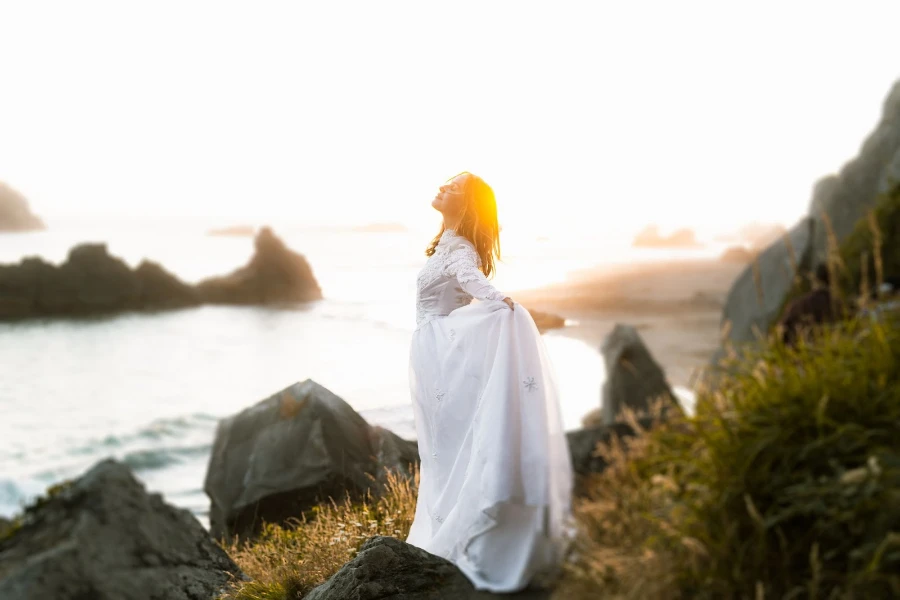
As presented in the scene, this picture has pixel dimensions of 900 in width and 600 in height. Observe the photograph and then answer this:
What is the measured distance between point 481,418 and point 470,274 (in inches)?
35.2

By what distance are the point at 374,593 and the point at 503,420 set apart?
1.06m

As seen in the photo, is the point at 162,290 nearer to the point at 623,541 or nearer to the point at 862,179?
the point at 862,179

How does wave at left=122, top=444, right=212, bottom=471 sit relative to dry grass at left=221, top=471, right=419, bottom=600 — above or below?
below

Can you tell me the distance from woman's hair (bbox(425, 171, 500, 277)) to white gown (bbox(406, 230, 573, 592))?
0.10 m

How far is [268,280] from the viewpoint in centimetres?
3503

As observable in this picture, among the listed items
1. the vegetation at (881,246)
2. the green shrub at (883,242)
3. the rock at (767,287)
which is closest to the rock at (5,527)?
the vegetation at (881,246)

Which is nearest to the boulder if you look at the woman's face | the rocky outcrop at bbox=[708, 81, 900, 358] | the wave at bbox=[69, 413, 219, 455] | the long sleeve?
the long sleeve

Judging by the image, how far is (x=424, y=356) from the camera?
4.61m

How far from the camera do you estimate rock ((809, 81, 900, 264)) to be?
17.0 m

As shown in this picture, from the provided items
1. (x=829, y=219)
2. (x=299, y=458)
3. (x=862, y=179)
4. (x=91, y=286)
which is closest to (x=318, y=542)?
(x=299, y=458)

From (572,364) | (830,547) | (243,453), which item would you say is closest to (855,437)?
(830,547)

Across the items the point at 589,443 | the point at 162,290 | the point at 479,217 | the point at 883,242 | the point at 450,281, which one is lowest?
the point at 589,443

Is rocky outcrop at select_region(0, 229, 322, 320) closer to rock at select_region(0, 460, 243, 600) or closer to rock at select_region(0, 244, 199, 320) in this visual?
rock at select_region(0, 244, 199, 320)

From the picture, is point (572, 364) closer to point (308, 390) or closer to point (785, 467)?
point (308, 390)
